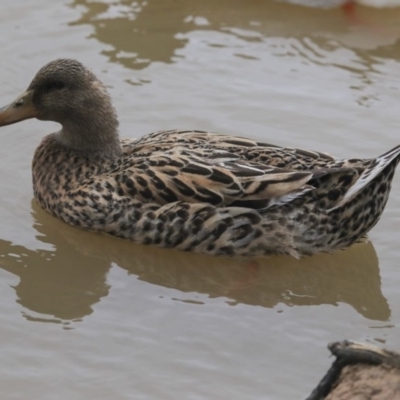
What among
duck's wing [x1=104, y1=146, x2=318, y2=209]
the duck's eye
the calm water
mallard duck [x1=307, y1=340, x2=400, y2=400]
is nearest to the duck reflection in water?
the calm water

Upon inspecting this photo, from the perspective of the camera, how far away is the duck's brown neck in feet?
27.9

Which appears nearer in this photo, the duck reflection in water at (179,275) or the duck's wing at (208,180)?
the duck reflection in water at (179,275)

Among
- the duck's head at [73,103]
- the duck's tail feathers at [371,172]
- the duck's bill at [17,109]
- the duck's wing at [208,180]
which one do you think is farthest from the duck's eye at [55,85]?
the duck's tail feathers at [371,172]

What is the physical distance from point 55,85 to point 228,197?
1.66 metres

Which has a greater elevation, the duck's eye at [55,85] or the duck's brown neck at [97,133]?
the duck's eye at [55,85]

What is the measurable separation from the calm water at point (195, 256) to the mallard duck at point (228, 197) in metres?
0.17

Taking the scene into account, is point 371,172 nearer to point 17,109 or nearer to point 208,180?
point 208,180

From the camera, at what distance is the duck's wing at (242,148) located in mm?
8039

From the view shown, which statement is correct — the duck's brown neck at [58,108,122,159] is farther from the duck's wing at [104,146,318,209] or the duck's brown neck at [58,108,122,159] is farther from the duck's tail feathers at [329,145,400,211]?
the duck's tail feathers at [329,145,400,211]

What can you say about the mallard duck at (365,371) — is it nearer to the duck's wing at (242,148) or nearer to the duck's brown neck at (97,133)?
the duck's wing at (242,148)

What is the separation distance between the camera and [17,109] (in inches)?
336

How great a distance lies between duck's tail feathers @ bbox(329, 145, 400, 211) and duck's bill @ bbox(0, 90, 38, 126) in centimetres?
244

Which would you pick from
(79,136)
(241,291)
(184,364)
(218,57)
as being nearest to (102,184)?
(79,136)

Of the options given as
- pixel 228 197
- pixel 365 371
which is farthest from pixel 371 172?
pixel 365 371
